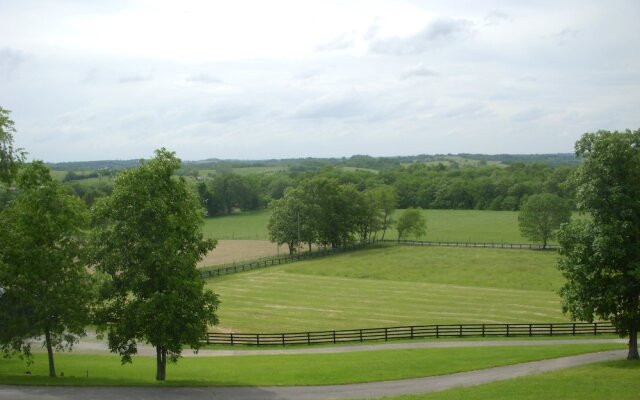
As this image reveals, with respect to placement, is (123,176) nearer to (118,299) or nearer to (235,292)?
(118,299)

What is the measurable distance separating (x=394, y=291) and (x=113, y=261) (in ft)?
125

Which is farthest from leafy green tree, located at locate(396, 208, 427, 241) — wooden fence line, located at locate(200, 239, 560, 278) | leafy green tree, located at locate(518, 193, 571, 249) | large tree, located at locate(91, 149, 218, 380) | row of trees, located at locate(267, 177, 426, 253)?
large tree, located at locate(91, 149, 218, 380)

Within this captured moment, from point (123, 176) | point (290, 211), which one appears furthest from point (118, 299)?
point (290, 211)

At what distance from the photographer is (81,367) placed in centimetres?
2809

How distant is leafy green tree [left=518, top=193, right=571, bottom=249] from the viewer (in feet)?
265

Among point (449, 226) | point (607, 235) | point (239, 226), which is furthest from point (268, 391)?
point (239, 226)

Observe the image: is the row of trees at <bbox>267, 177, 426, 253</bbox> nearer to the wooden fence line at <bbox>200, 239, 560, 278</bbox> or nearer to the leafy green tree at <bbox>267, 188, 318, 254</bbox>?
the leafy green tree at <bbox>267, 188, 318, 254</bbox>

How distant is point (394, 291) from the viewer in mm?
57062

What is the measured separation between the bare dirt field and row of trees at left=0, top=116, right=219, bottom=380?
54.7 m

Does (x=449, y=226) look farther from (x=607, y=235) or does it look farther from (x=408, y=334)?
(x=607, y=235)

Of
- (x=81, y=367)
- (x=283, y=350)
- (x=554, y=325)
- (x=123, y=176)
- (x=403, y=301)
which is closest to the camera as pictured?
(x=123, y=176)

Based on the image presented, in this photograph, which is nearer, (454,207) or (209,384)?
(209,384)

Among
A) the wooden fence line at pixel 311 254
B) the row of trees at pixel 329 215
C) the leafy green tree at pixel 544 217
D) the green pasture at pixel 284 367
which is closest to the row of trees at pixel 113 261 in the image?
the green pasture at pixel 284 367

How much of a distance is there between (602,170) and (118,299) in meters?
21.3
